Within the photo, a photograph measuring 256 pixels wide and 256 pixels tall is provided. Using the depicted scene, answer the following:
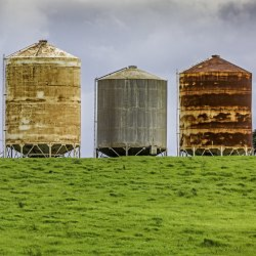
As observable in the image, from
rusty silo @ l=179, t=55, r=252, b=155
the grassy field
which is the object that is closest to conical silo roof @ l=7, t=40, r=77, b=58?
rusty silo @ l=179, t=55, r=252, b=155

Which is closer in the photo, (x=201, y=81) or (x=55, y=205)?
(x=55, y=205)

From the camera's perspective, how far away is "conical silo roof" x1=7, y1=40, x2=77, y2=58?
8006 cm

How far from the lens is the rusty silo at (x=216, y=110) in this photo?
83250 millimetres

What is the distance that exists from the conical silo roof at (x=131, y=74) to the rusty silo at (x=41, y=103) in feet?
8.19

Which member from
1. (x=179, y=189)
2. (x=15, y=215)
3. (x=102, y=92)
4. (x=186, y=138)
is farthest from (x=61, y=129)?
(x=15, y=215)

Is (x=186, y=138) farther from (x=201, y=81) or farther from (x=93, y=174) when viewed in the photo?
(x=93, y=174)

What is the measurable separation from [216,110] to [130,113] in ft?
23.6

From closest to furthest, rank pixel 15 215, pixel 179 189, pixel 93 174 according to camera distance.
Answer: pixel 15 215 → pixel 179 189 → pixel 93 174

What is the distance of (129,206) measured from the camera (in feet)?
191

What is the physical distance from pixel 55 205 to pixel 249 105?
28975mm

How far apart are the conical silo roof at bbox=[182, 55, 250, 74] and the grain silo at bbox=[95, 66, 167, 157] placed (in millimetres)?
5199

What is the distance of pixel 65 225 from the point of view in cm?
5288

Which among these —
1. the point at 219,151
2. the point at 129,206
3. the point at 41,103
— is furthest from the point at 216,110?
the point at 129,206

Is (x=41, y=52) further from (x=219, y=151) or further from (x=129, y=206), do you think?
(x=129, y=206)
